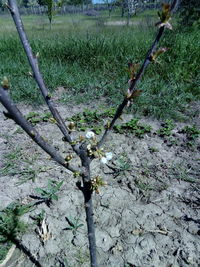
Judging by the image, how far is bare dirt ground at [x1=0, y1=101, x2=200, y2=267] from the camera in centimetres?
179

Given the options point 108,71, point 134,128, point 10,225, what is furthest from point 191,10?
point 10,225

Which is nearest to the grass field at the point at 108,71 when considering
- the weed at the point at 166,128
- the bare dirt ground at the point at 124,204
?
the weed at the point at 166,128

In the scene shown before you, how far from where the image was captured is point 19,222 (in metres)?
1.99

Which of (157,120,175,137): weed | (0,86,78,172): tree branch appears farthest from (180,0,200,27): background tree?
(0,86,78,172): tree branch

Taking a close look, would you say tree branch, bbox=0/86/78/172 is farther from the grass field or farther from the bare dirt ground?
the grass field

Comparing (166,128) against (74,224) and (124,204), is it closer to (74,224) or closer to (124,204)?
(124,204)

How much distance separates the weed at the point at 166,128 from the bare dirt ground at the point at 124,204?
0.06m

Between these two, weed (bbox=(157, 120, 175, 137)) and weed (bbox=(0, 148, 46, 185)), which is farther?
weed (bbox=(157, 120, 175, 137))

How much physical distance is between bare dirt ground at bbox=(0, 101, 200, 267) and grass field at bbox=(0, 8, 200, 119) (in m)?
0.94

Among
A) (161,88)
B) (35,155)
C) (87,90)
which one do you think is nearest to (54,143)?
→ (35,155)

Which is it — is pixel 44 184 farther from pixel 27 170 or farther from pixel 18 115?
pixel 18 115

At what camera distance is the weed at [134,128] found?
122 inches

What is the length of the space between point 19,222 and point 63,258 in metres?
0.48

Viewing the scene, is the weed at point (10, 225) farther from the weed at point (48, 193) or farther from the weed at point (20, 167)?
the weed at point (20, 167)
